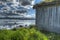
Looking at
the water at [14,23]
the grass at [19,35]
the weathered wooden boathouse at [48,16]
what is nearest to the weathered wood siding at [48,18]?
the weathered wooden boathouse at [48,16]

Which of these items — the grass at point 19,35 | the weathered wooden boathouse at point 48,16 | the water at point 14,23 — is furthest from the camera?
the water at point 14,23

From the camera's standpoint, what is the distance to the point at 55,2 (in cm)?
583

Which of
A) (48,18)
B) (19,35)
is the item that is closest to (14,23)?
(48,18)

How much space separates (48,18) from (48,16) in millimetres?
54

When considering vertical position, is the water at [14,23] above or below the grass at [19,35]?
below

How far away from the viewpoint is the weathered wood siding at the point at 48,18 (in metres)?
5.89

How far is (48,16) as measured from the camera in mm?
6176

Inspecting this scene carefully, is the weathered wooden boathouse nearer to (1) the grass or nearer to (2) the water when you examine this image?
(2) the water

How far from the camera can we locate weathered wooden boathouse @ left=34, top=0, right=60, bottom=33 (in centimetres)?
588

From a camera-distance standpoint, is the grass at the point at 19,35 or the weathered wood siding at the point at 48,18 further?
the weathered wood siding at the point at 48,18

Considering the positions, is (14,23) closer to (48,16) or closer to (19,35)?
(48,16)

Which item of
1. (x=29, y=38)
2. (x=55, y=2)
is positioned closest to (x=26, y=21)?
(x=55, y=2)

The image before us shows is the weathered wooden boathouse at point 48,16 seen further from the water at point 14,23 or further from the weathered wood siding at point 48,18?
the water at point 14,23

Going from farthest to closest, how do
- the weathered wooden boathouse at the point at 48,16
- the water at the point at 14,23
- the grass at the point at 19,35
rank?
the water at the point at 14,23
the weathered wooden boathouse at the point at 48,16
the grass at the point at 19,35
